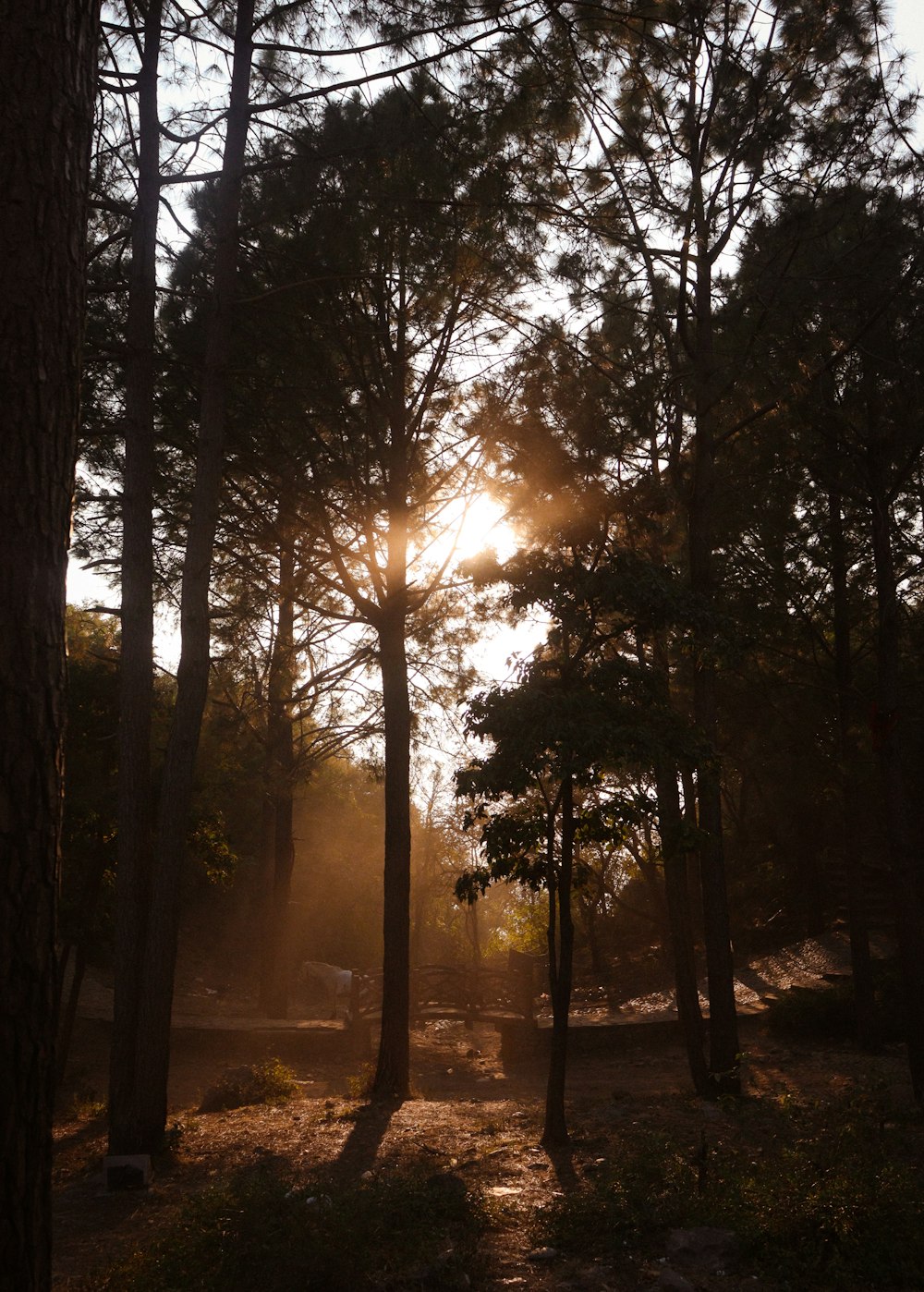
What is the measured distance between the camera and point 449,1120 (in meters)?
9.69

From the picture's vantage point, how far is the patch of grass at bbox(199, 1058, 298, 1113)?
11367 mm

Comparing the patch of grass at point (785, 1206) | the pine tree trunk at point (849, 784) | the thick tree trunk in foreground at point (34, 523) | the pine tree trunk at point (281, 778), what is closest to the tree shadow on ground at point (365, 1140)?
the patch of grass at point (785, 1206)

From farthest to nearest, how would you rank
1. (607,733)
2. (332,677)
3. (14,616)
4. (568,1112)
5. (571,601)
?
(332,677) → (568,1112) → (571,601) → (607,733) → (14,616)

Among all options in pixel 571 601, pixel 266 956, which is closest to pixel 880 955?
pixel 266 956

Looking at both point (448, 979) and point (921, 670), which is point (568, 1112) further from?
point (448, 979)

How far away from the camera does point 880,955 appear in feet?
59.8

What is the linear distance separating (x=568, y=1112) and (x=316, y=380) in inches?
324

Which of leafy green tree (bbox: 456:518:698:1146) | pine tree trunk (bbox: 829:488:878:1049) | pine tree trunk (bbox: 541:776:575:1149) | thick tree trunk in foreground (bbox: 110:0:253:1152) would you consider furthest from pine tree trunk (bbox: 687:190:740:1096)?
thick tree trunk in foreground (bbox: 110:0:253:1152)

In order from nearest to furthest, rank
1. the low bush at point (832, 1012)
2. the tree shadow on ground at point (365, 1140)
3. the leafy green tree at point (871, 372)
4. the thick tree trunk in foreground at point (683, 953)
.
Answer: the tree shadow on ground at point (365, 1140)
the leafy green tree at point (871, 372)
the thick tree trunk in foreground at point (683, 953)
the low bush at point (832, 1012)

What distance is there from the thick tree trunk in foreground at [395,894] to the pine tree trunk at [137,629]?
3.41 meters

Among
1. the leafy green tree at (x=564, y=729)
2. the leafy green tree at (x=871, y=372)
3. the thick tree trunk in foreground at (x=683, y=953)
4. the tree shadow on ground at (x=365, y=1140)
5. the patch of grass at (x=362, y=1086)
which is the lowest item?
the patch of grass at (x=362, y=1086)

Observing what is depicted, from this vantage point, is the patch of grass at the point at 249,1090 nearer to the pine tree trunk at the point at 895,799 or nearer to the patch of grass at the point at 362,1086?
the patch of grass at the point at 362,1086

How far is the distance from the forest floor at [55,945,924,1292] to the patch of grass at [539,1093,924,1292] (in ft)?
0.09

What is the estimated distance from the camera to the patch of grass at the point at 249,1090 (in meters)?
11.4
